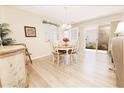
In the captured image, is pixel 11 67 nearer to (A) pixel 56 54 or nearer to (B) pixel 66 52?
(A) pixel 56 54

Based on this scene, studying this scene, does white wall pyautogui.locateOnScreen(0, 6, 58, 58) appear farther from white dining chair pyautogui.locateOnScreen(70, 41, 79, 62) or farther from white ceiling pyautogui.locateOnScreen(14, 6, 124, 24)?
white dining chair pyautogui.locateOnScreen(70, 41, 79, 62)

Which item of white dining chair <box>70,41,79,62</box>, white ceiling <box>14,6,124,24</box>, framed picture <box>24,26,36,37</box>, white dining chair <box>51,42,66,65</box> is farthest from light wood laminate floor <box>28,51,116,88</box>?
white ceiling <box>14,6,124,24</box>

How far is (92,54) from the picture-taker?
4535mm

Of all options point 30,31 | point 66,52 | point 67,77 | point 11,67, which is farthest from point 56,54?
point 11,67

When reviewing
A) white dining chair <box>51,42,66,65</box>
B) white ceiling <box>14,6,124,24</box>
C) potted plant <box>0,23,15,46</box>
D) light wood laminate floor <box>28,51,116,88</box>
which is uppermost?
white ceiling <box>14,6,124,24</box>

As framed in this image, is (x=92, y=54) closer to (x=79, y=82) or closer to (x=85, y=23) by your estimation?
(x=85, y=23)

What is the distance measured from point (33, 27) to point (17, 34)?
303 mm

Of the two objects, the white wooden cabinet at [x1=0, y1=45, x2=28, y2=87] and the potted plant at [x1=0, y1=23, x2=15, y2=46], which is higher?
the potted plant at [x1=0, y1=23, x2=15, y2=46]

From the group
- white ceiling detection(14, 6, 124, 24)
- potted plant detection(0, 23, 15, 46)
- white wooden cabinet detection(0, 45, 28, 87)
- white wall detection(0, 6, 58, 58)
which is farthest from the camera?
white wall detection(0, 6, 58, 58)

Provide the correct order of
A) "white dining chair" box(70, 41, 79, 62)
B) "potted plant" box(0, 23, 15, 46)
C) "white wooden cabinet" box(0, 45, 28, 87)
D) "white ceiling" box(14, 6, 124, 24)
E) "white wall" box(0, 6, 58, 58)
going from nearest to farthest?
1. "white wooden cabinet" box(0, 45, 28, 87)
2. "white ceiling" box(14, 6, 124, 24)
3. "potted plant" box(0, 23, 15, 46)
4. "white wall" box(0, 6, 58, 58)
5. "white dining chair" box(70, 41, 79, 62)

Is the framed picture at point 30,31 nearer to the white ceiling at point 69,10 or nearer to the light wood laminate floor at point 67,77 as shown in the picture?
the white ceiling at point 69,10

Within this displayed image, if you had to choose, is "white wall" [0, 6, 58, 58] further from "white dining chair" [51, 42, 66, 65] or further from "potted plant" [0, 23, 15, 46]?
"white dining chair" [51, 42, 66, 65]

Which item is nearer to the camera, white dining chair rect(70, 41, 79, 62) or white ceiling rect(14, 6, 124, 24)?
white ceiling rect(14, 6, 124, 24)

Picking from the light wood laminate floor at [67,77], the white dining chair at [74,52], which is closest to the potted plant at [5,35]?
→ the light wood laminate floor at [67,77]
